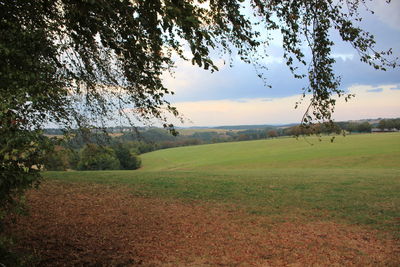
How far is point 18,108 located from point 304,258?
5.99 m

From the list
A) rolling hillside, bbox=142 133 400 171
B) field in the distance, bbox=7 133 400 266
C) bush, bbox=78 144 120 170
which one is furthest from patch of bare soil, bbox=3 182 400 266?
rolling hillside, bbox=142 133 400 171

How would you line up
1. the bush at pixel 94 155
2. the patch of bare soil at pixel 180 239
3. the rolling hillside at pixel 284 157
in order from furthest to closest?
the rolling hillside at pixel 284 157, the patch of bare soil at pixel 180 239, the bush at pixel 94 155

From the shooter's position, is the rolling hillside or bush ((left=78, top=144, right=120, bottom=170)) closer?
bush ((left=78, top=144, right=120, bottom=170))

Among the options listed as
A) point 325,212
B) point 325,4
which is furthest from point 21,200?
point 325,212

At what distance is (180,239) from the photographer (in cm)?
766

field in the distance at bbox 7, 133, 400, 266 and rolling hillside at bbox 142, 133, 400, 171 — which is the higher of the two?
field in the distance at bbox 7, 133, 400, 266

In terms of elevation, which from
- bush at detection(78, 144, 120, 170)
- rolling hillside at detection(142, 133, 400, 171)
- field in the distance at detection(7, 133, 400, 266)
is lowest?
rolling hillside at detection(142, 133, 400, 171)

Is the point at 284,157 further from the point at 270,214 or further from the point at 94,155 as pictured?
the point at 94,155

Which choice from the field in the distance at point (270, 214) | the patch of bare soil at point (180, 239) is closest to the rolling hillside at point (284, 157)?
the field in the distance at point (270, 214)

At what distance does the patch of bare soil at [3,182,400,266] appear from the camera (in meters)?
6.50

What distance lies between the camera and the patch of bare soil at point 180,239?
6504 millimetres

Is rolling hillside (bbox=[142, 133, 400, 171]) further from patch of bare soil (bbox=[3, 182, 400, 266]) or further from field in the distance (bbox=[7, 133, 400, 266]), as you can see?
patch of bare soil (bbox=[3, 182, 400, 266])

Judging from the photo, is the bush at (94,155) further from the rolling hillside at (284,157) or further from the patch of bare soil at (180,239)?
the rolling hillside at (284,157)

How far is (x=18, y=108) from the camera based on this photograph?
363 cm
